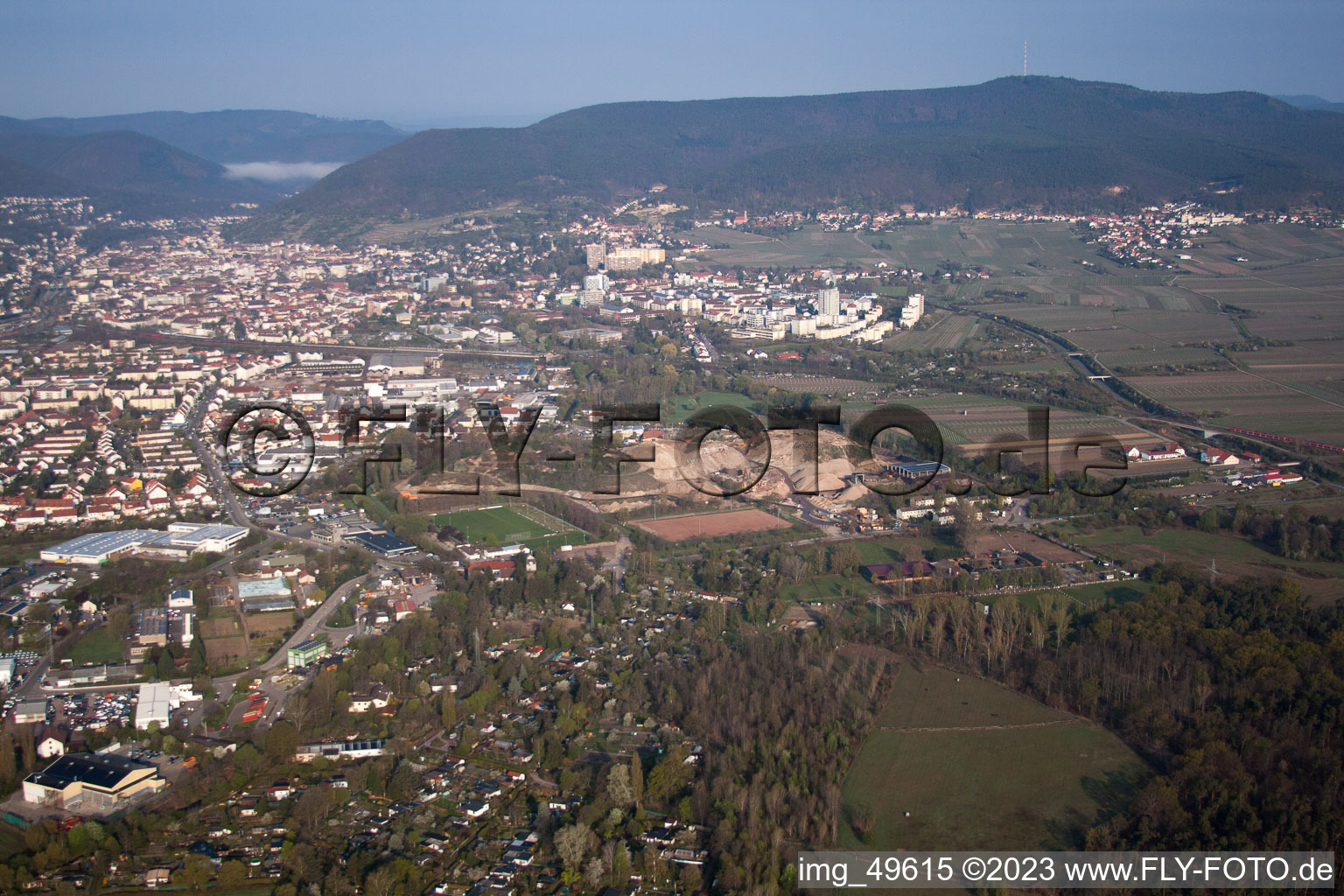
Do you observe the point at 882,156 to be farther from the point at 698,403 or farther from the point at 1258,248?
the point at 698,403

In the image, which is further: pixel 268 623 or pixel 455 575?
pixel 455 575

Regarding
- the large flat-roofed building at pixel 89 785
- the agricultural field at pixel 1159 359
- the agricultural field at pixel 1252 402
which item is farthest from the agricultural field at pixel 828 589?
the agricultural field at pixel 1159 359

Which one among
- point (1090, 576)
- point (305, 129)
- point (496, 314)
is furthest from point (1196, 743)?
point (305, 129)

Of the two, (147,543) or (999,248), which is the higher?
(999,248)

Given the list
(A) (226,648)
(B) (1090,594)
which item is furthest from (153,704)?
(B) (1090,594)

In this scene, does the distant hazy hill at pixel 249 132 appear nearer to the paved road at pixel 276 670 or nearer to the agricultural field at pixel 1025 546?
the paved road at pixel 276 670
